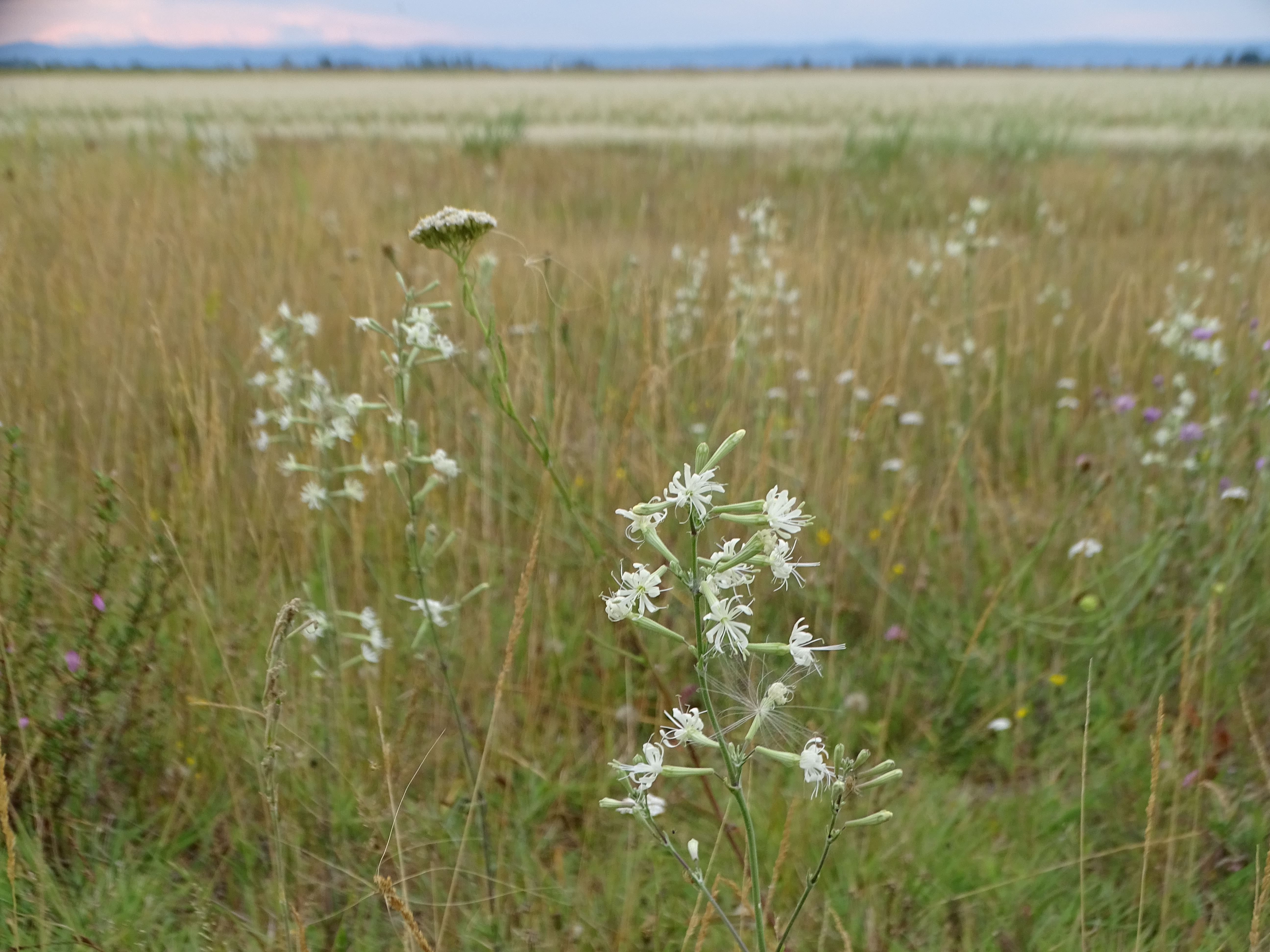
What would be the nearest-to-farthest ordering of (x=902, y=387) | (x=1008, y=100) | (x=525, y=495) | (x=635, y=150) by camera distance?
(x=525, y=495)
(x=902, y=387)
(x=635, y=150)
(x=1008, y=100)

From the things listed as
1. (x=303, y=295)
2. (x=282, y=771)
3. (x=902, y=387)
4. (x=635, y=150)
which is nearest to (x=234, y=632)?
(x=282, y=771)

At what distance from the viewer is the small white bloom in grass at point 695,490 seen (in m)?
0.81

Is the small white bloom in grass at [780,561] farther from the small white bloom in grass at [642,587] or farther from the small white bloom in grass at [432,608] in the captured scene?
the small white bloom in grass at [432,608]

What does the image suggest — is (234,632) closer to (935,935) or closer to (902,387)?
(935,935)

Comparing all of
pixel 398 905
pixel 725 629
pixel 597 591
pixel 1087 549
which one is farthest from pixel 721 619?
pixel 1087 549

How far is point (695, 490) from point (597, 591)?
156 cm

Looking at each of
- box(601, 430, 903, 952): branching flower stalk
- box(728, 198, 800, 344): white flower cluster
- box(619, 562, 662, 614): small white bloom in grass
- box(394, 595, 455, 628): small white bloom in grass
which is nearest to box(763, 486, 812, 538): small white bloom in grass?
box(601, 430, 903, 952): branching flower stalk

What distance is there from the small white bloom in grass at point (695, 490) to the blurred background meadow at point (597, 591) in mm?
528

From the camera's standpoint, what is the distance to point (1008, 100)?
24141mm

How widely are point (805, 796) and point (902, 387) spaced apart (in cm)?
225

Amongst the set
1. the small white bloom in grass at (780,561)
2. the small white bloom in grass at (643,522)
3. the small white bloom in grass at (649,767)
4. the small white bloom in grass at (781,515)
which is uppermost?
the small white bloom in grass at (781,515)

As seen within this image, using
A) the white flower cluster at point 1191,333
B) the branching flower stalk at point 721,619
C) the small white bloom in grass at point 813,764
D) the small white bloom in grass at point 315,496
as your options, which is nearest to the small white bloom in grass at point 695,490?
the branching flower stalk at point 721,619

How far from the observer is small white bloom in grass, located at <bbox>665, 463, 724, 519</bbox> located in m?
0.81

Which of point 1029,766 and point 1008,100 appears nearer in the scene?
point 1029,766
